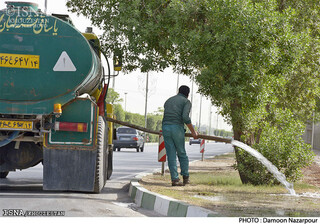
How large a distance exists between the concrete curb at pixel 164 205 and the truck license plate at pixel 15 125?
214 cm

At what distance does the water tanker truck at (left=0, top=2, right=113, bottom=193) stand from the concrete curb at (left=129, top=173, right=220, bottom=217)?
862 millimetres

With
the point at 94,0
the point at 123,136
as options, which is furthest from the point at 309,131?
the point at 94,0

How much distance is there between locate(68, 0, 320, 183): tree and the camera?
11.1 m

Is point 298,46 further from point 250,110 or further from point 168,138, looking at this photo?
point 168,138

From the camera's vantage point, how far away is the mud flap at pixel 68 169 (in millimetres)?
9211

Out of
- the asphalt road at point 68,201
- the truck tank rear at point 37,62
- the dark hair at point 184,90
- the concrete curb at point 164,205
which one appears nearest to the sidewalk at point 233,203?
the concrete curb at point 164,205

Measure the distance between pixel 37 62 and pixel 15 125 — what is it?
1042mm

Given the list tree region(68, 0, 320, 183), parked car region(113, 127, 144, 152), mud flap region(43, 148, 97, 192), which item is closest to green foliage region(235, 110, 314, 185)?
tree region(68, 0, 320, 183)

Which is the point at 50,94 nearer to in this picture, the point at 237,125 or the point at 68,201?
the point at 68,201

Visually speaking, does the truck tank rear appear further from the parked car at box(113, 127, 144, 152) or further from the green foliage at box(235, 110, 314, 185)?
the parked car at box(113, 127, 144, 152)

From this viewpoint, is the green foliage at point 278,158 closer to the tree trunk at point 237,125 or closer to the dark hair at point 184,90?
the tree trunk at point 237,125

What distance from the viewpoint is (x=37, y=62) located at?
29.4 ft

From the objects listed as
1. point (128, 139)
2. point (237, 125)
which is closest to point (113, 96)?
point (128, 139)

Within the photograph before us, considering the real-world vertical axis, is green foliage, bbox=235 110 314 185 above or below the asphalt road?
above
